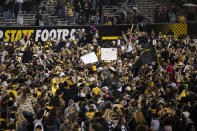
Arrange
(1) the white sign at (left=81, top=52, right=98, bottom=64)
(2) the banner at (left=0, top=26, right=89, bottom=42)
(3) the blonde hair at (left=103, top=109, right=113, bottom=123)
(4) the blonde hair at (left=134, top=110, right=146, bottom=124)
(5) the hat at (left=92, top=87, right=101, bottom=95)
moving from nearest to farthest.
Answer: (4) the blonde hair at (left=134, top=110, right=146, bottom=124) < (3) the blonde hair at (left=103, top=109, right=113, bottom=123) < (5) the hat at (left=92, top=87, right=101, bottom=95) < (1) the white sign at (left=81, top=52, right=98, bottom=64) < (2) the banner at (left=0, top=26, right=89, bottom=42)

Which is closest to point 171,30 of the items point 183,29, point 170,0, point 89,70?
point 183,29

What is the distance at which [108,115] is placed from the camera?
33.7ft

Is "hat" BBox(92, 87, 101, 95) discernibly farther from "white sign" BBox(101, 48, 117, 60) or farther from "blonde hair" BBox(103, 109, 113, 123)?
"white sign" BBox(101, 48, 117, 60)

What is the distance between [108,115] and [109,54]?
38.2 feet

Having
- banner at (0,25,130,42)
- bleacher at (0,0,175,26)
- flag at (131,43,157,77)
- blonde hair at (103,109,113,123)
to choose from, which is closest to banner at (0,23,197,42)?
banner at (0,25,130,42)

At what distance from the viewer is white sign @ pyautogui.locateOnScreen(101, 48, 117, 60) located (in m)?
21.6

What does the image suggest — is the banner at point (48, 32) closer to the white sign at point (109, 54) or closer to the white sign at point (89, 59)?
the white sign at point (109, 54)

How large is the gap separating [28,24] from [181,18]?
12.9 meters

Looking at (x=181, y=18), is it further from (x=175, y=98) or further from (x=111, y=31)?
(x=175, y=98)

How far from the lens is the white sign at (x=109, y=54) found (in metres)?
21.6

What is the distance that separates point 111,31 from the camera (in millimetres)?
26609

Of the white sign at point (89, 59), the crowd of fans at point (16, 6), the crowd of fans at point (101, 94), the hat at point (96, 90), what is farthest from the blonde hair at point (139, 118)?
the crowd of fans at point (16, 6)

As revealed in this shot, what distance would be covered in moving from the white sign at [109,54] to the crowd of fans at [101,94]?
409 mm

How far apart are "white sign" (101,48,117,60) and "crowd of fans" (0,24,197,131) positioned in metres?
0.41
